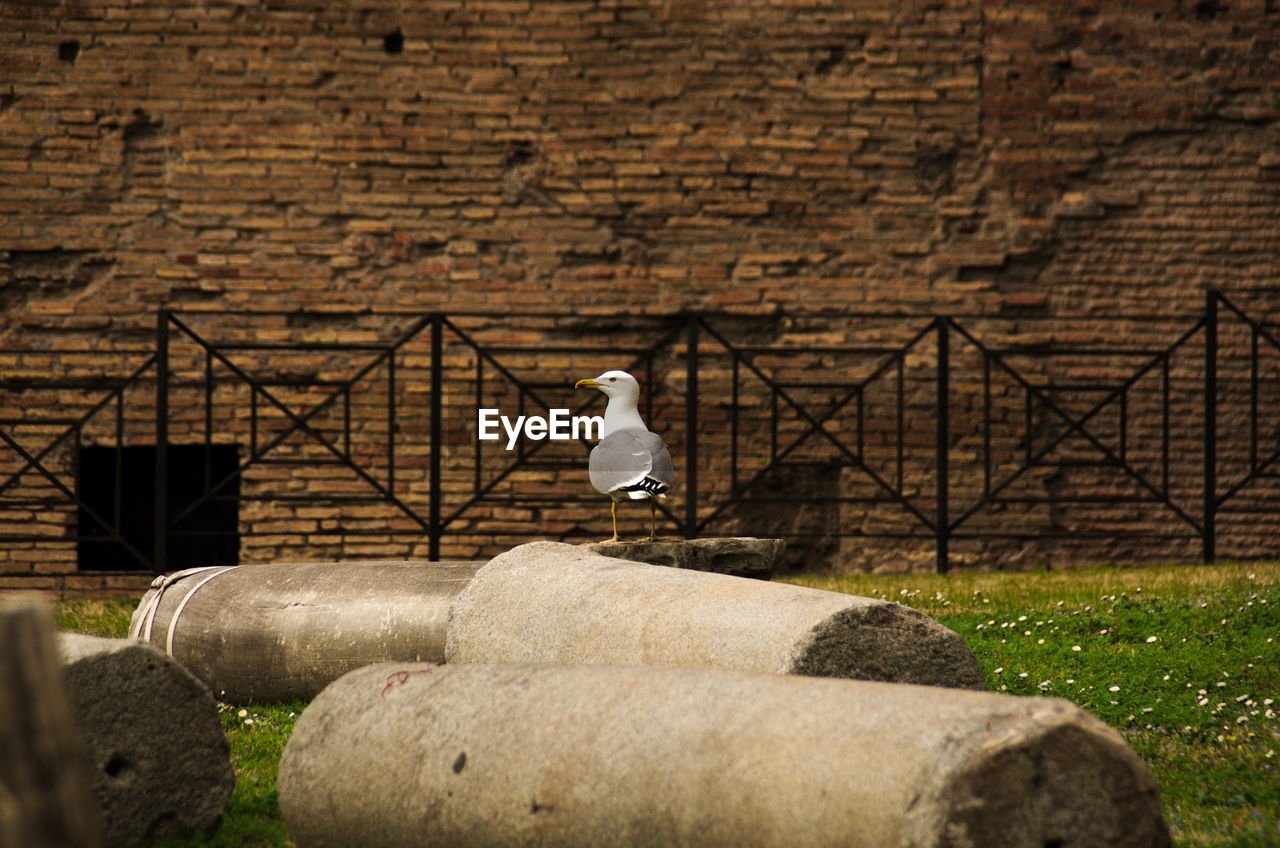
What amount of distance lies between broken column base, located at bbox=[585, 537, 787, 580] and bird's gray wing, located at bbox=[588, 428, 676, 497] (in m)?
0.22

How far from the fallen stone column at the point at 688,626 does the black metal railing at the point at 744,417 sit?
168 inches

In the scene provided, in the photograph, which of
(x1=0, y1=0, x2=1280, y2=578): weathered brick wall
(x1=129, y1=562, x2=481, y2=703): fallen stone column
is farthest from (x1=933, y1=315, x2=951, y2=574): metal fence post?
(x1=129, y1=562, x2=481, y2=703): fallen stone column

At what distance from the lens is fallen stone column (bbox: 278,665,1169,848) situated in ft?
7.35

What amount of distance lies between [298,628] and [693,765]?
262cm

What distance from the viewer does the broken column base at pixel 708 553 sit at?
5168mm

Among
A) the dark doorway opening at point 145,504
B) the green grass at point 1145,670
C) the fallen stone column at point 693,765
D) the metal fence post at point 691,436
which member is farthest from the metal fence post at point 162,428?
the fallen stone column at point 693,765

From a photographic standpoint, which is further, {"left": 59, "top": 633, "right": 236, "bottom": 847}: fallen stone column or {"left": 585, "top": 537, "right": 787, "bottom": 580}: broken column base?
{"left": 585, "top": 537, "right": 787, "bottom": 580}: broken column base

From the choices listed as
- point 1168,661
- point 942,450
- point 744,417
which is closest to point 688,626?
point 1168,661

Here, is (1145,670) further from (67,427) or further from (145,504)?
(145,504)

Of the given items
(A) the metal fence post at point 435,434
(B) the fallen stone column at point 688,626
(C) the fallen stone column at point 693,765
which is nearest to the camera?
(C) the fallen stone column at point 693,765

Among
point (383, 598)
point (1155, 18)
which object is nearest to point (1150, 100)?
point (1155, 18)

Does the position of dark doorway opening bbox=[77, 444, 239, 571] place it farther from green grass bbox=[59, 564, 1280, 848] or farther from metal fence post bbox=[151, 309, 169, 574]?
green grass bbox=[59, 564, 1280, 848]

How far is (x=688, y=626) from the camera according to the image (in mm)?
3594

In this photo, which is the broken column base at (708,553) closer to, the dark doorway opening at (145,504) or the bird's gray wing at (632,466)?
the bird's gray wing at (632,466)
